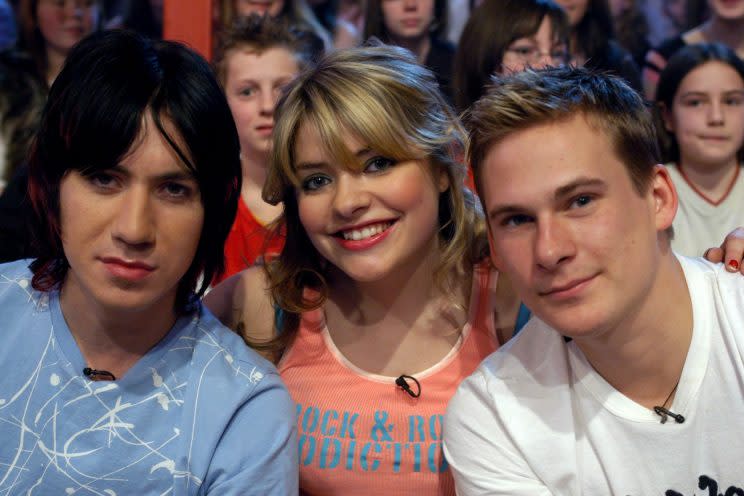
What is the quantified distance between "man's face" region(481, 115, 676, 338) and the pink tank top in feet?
1.19

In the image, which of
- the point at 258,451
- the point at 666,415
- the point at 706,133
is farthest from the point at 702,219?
the point at 258,451

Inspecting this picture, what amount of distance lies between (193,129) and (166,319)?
0.33 m

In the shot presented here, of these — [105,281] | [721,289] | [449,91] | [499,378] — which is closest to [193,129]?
[105,281]

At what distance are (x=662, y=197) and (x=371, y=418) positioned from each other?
656 mm

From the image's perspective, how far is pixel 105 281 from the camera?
1404 mm

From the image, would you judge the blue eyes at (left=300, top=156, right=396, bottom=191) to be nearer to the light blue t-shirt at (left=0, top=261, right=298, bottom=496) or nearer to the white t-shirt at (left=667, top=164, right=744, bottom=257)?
the light blue t-shirt at (left=0, top=261, right=298, bottom=496)

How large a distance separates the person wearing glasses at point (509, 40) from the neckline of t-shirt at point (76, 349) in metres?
1.44

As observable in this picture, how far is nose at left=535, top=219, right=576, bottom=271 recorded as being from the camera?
132cm

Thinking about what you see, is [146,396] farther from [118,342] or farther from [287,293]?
[287,293]

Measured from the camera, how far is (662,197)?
1.44 metres

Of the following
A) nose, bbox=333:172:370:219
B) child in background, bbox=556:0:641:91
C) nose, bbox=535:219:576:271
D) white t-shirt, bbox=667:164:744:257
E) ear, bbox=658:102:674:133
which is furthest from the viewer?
child in background, bbox=556:0:641:91

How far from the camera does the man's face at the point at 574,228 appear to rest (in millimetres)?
1337

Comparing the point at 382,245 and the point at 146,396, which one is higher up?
the point at 382,245

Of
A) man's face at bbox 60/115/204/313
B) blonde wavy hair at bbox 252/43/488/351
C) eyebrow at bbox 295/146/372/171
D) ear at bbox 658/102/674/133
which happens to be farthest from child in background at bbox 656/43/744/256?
man's face at bbox 60/115/204/313
